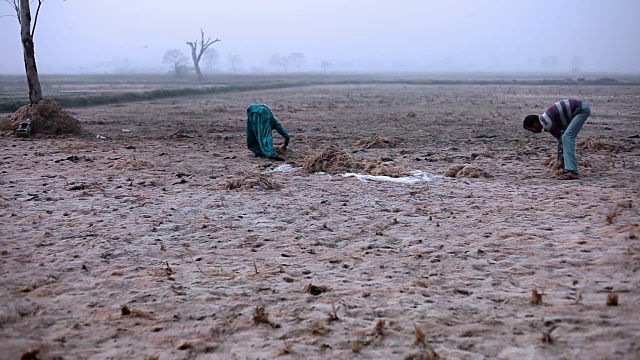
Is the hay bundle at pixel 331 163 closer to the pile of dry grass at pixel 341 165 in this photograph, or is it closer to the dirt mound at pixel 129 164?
the pile of dry grass at pixel 341 165

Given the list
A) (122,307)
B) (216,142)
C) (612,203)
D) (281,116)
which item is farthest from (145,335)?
(281,116)

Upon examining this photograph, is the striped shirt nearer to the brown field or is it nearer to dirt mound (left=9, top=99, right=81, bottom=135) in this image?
the brown field

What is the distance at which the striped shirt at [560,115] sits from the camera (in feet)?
26.9

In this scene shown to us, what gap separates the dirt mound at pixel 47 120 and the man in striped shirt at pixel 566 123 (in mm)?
11649

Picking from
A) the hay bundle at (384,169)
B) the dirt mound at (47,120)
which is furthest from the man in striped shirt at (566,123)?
the dirt mound at (47,120)

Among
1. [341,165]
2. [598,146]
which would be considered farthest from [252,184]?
[598,146]

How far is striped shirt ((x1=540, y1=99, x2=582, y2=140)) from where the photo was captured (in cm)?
820

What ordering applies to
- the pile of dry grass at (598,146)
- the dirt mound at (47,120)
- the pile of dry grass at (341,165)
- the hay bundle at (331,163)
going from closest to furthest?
the pile of dry grass at (341,165)
the hay bundle at (331,163)
the pile of dry grass at (598,146)
the dirt mound at (47,120)

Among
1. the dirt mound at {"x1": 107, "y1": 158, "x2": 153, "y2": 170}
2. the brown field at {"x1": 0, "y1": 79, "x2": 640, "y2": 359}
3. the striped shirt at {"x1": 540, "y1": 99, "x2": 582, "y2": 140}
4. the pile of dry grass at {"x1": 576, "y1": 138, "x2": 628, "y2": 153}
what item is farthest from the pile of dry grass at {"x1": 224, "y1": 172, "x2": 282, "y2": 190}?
the pile of dry grass at {"x1": 576, "y1": 138, "x2": 628, "y2": 153}

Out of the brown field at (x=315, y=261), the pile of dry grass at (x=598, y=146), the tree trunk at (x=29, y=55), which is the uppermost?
the tree trunk at (x=29, y=55)

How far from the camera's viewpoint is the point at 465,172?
893 cm

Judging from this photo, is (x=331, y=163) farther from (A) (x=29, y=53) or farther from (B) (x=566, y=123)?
(A) (x=29, y=53)

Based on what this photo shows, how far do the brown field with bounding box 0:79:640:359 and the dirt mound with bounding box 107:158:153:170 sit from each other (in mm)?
37

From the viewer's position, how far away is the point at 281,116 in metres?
20.7
